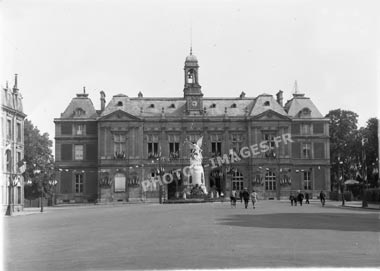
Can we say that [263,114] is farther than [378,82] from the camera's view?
Yes

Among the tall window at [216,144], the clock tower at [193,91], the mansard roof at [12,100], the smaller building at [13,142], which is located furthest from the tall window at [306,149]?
the mansard roof at [12,100]

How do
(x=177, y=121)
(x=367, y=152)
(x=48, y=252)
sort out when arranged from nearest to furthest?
(x=48, y=252), (x=367, y=152), (x=177, y=121)

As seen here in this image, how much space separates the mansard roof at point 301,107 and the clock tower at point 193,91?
42.2 feet

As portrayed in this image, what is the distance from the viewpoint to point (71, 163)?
80188mm

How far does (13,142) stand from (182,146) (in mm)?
31458

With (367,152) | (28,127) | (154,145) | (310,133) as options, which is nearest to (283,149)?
(310,133)

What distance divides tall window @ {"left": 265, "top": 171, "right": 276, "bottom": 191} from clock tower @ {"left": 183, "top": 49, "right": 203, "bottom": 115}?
12.3 meters

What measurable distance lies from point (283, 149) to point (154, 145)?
17.1 m

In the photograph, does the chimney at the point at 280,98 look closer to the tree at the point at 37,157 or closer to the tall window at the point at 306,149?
the tall window at the point at 306,149

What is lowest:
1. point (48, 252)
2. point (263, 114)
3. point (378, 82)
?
point (48, 252)

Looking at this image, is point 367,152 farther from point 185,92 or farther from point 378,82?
point 378,82

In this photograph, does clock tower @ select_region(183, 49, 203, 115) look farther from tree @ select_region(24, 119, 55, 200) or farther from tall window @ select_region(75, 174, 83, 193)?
tree @ select_region(24, 119, 55, 200)

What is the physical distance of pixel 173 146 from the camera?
79375 millimetres

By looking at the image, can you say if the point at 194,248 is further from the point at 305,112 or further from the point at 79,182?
the point at 305,112
